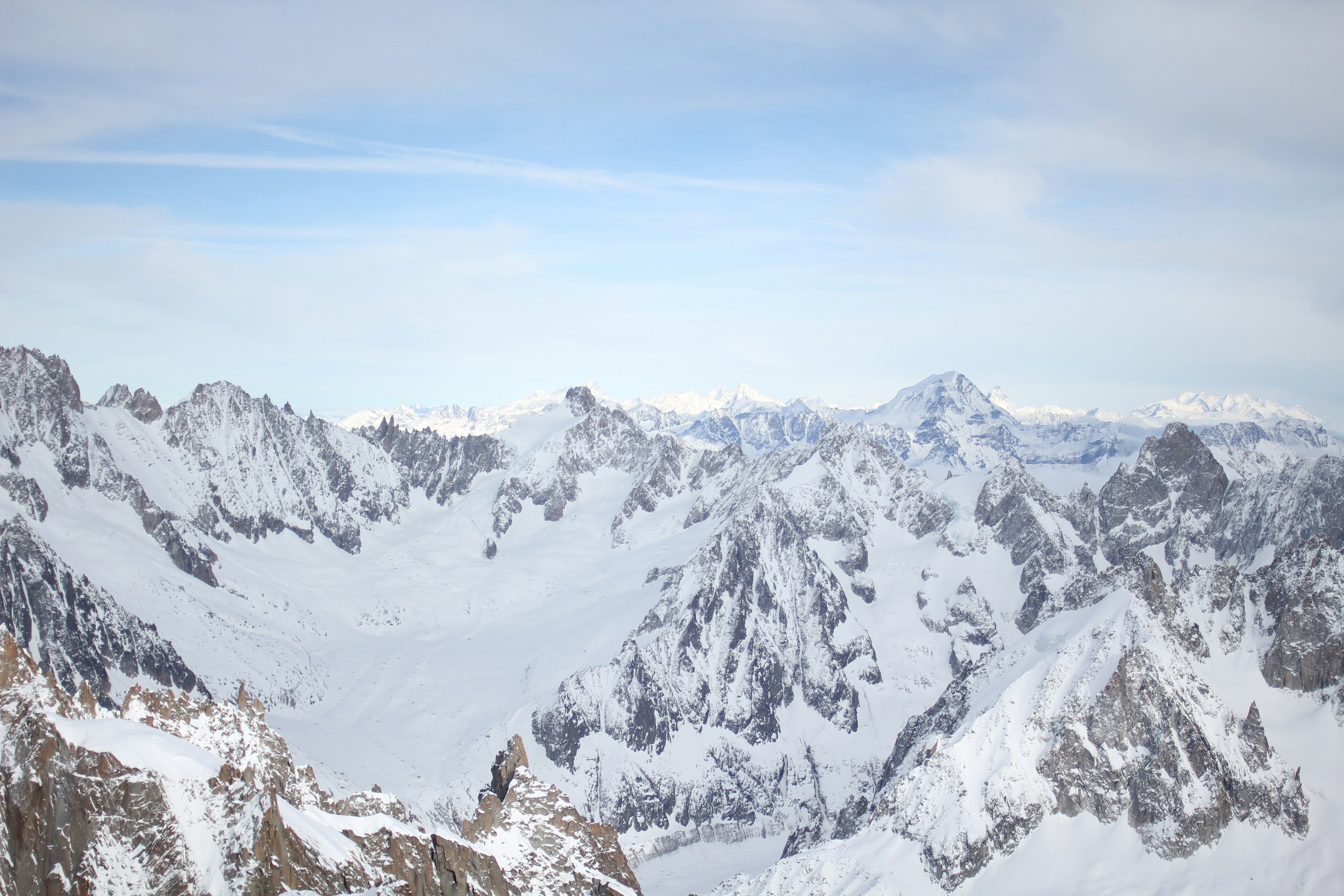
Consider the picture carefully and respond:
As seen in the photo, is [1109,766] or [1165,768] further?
[1109,766]

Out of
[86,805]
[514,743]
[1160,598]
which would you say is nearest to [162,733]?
[86,805]

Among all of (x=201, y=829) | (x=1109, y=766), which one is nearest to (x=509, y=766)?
(x=201, y=829)

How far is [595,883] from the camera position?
319ft

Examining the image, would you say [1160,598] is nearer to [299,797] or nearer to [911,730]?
[911,730]

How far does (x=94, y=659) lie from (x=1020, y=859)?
18736cm

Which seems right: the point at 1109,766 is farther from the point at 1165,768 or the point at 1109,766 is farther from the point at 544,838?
the point at 544,838

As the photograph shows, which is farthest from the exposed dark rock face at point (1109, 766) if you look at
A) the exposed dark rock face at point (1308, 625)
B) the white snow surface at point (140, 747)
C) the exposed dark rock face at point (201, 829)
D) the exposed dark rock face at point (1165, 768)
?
the white snow surface at point (140, 747)

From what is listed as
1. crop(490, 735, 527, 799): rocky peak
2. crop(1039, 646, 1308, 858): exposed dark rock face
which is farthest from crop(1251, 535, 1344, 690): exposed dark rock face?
crop(490, 735, 527, 799): rocky peak

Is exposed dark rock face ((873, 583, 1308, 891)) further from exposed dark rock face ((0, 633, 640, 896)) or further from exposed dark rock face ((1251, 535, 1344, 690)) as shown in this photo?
exposed dark rock face ((0, 633, 640, 896))

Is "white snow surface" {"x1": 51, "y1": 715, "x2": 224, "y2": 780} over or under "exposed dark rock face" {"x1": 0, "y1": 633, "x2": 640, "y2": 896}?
over

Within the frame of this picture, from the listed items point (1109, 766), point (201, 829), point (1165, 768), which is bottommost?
point (1109, 766)

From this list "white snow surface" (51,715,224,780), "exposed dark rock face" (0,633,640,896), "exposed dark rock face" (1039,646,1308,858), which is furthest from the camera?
"exposed dark rock face" (1039,646,1308,858)

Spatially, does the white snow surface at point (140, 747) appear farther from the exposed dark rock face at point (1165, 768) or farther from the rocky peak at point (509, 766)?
the exposed dark rock face at point (1165, 768)

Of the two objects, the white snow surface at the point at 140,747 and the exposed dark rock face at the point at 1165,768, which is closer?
the white snow surface at the point at 140,747
